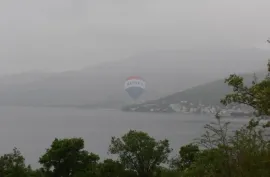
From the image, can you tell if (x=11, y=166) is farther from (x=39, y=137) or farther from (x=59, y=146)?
(x=39, y=137)

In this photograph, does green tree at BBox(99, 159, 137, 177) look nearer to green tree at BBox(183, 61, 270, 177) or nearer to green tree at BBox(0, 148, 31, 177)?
green tree at BBox(0, 148, 31, 177)

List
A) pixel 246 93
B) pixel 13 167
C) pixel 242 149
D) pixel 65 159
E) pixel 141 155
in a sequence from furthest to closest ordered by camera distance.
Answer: pixel 141 155 → pixel 65 159 → pixel 13 167 → pixel 246 93 → pixel 242 149

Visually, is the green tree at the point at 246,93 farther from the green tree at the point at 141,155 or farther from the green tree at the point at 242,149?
the green tree at the point at 141,155

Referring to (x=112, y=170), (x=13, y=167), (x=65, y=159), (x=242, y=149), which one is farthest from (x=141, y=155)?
(x=242, y=149)

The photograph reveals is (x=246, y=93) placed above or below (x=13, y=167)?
above

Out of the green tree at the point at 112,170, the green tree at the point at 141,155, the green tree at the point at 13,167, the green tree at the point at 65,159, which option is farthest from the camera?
the green tree at the point at 141,155

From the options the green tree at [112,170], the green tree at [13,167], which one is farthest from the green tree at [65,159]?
the green tree at [13,167]

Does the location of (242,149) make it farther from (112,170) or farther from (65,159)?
(65,159)

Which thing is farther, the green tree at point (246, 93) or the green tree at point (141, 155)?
the green tree at point (141, 155)
